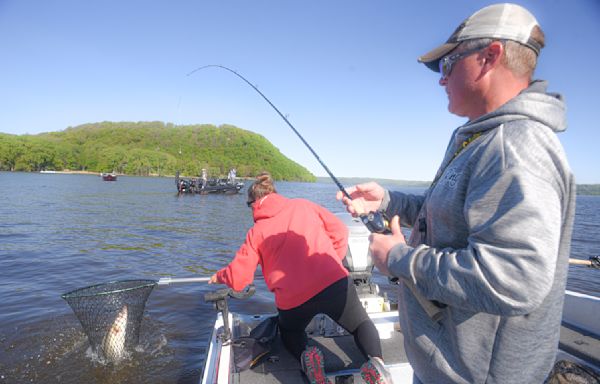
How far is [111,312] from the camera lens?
471 cm

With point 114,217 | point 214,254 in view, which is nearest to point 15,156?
point 114,217

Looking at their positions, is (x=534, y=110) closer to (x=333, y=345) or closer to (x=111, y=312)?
(x=333, y=345)

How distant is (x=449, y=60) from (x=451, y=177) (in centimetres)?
53

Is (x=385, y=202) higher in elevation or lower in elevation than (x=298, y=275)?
higher

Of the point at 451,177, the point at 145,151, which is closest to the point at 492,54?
the point at 451,177

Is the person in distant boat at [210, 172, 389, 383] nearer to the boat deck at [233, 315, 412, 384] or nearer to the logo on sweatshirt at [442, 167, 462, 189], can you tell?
the boat deck at [233, 315, 412, 384]

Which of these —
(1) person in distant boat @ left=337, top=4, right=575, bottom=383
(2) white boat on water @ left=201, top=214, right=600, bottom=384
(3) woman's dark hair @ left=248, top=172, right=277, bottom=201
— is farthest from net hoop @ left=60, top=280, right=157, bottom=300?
(1) person in distant boat @ left=337, top=4, right=575, bottom=383

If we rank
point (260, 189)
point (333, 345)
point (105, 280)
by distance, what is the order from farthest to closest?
point (105, 280)
point (333, 345)
point (260, 189)

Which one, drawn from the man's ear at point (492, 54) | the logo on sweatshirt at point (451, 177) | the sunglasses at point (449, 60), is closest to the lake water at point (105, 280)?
the logo on sweatshirt at point (451, 177)

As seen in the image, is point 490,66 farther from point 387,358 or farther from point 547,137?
point 387,358

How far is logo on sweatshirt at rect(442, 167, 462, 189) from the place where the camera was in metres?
1.32

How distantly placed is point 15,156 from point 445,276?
141085 millimetres

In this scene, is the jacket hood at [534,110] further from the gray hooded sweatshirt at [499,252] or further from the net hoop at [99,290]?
the net hoop at [99,290]

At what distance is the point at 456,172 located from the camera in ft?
4.37
